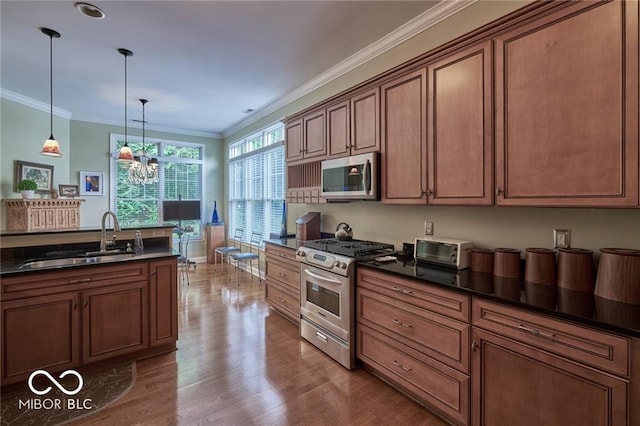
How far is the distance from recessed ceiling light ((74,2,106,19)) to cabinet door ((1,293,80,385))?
2345mm

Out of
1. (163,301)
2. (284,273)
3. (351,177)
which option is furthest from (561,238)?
(163,301)

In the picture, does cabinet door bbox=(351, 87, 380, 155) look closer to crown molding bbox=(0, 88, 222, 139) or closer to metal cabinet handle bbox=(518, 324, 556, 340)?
metal cabinet handle bbox=(518, 324, 556, 340)

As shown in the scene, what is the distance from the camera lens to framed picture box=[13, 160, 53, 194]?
445 centimetres

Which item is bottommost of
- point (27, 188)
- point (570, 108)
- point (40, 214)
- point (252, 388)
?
point (252, 388)

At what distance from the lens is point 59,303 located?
7.53 feet

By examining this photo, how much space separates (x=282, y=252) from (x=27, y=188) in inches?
155

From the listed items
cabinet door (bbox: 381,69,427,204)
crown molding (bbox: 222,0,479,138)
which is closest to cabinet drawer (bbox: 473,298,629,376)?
cabinet door (bbox: 381,69,427,204)

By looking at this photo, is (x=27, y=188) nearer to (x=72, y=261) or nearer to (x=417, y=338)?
(x=72, y=261)

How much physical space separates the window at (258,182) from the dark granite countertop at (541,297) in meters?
3.28

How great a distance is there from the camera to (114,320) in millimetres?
2531

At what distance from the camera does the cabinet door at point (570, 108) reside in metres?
1.42

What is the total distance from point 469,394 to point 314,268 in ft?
5.22

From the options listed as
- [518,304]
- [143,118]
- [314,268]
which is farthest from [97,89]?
[518,304]

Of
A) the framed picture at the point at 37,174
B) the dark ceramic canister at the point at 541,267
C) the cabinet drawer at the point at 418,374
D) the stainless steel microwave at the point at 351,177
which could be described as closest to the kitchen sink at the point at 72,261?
the stainless steel microwave at the point at 351,177
